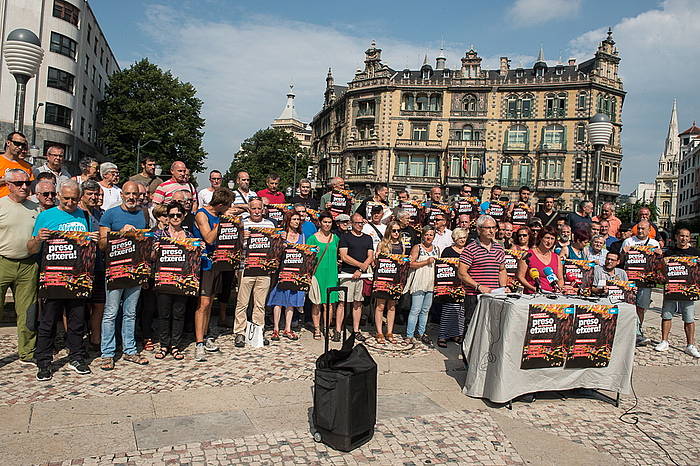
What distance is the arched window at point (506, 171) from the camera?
213ft

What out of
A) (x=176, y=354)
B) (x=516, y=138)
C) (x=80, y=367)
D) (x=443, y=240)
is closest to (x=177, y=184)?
(x=176, y=354)

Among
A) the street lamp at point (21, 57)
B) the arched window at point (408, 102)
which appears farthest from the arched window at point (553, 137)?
the street lamp at point (21, 57)

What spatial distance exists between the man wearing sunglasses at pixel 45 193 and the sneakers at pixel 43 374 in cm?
198

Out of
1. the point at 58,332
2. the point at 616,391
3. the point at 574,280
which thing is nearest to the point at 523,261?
the point at 574,280

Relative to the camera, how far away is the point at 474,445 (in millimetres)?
5070

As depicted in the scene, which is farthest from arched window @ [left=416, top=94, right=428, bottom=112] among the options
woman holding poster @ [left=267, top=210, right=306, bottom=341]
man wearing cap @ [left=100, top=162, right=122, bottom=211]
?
man wearing cap @ [left=100, top=162, right=122, bottom=211]

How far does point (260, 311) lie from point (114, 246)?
2607mm

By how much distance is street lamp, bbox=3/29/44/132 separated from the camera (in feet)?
31.4

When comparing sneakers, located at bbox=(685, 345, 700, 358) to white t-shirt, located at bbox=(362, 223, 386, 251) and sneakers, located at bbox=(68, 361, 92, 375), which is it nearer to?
white t-shirt, located at bbox=(362, 223, 386, 251)

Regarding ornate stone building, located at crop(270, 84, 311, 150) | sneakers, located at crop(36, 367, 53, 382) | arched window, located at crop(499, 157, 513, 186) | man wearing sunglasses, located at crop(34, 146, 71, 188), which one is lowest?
sneakers, located at crop(36, 367, 53, 382)

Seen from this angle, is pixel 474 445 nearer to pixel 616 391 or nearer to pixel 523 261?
pixel 616 391

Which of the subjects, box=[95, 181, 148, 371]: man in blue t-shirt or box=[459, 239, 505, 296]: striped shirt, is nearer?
box=[95, 181, 148, 371]: man in blue t-shirt

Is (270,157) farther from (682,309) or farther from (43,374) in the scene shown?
(43,374)

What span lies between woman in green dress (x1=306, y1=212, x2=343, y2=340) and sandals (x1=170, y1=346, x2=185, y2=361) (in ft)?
7.83
